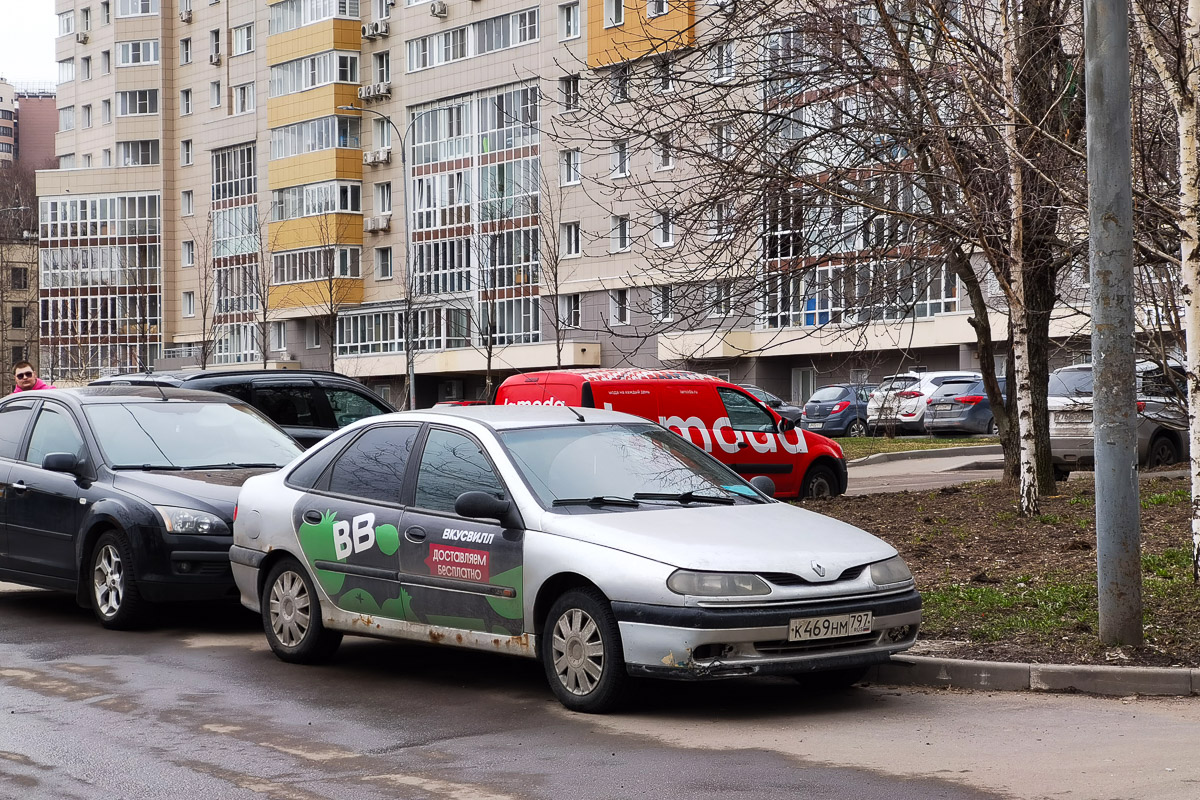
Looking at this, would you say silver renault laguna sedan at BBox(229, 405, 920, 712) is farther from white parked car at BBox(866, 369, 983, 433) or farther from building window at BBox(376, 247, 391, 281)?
building window at BBox(376, 247, 391, 281)

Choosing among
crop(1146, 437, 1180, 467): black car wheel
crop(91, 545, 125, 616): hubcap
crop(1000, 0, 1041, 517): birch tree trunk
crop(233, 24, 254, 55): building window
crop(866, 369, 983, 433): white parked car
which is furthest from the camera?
crop(233, 24, 254, 55): building window

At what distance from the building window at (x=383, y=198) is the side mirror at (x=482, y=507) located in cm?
6143

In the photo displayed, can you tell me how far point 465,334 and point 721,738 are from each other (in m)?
58.5

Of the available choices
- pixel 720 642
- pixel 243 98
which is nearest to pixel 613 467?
pixel 720 642

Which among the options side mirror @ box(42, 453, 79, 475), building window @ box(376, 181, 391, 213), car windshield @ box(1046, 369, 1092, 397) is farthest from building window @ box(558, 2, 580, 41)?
side mirror @ box(42, 453, 79, 475)

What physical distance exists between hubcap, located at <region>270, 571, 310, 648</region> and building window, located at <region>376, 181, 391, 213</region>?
6001 centimetres

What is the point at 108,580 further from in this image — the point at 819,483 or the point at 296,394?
the point at 819,483

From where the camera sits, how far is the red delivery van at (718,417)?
1858 cm

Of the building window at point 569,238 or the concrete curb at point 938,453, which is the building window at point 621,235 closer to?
the building window at point 569,238

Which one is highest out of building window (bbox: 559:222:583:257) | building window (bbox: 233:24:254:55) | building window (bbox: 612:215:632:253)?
building window (bbox: 233:24:254:55)

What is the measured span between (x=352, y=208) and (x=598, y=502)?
6196cm

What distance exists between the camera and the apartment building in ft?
184

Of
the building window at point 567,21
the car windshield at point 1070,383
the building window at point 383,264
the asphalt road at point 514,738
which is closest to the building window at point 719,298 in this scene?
the asphalt road at point 514,738

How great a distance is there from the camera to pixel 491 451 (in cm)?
821
